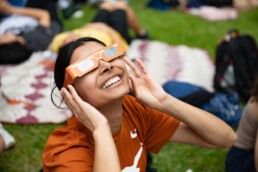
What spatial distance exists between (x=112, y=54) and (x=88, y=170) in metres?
0.66

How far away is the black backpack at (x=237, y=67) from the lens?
140 inches

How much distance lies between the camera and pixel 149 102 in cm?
152

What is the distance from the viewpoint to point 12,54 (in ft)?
13.1

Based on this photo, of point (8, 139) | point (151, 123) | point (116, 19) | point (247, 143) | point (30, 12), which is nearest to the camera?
point (151, 123)

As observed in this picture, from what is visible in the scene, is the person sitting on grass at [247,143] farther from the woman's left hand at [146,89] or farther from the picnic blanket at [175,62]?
the picnic blanket at [175,62]

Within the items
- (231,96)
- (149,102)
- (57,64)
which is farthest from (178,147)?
(57,64)

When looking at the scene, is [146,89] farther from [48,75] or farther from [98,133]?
[48,75]

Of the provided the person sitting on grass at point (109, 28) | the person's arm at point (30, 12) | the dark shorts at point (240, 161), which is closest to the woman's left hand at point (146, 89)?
the dark shorts at point (240, 161)

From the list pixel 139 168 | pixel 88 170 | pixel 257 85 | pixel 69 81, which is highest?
pixel 69 81

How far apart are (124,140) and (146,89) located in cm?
36

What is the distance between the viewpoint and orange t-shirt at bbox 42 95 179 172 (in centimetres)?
127

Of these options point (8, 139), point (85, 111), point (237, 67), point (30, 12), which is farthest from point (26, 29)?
point (85, 111)

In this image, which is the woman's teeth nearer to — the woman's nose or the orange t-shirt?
the woman's nose

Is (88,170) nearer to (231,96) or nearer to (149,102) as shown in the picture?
(149,102)
